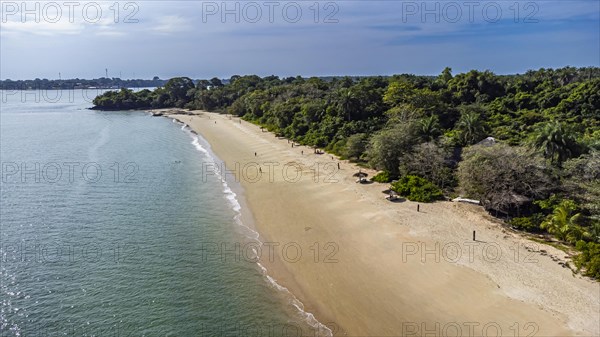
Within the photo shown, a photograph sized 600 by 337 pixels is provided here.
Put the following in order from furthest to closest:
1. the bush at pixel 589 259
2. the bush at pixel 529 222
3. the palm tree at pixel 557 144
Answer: the palm tree at pixel 557 144
the bush at pixel 529 222
the bush at pixel 589 259

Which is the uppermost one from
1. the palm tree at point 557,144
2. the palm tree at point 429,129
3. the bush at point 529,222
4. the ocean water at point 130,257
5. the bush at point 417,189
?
the palm tree at point 429,129

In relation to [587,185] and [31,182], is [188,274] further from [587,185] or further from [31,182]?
[31,182]

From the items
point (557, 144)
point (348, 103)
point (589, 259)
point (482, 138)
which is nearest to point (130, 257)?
point (589, 259)

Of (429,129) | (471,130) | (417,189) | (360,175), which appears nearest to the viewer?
(417,189)

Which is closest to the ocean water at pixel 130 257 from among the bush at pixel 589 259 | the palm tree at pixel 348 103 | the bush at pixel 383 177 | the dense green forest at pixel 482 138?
the bush at pixel 383 177

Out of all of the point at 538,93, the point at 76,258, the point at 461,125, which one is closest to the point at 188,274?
the point at 76,258

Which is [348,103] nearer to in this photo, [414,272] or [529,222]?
[529,222]

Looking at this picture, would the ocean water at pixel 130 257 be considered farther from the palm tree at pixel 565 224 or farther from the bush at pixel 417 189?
the palm tree at pixel 565 224
